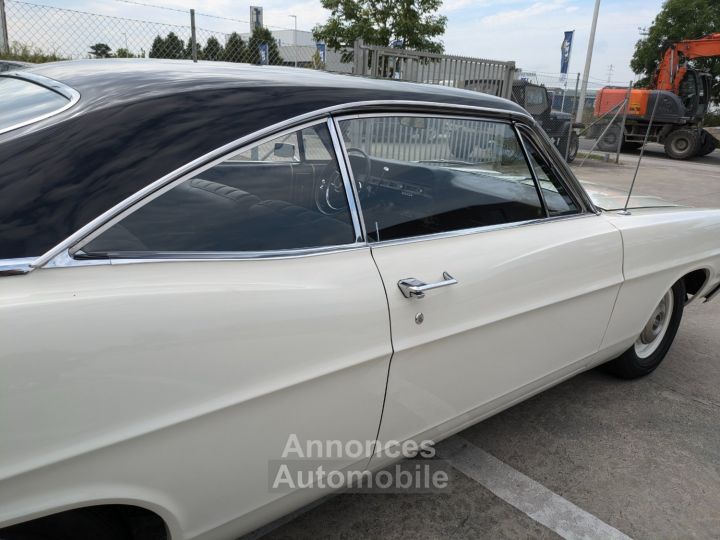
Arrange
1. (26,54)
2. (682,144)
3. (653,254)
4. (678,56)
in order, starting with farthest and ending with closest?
(678,56), (682,144), (26,54), (653,254)

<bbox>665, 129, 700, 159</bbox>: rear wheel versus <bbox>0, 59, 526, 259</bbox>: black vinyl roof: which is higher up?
<bbox>0, 59, 526, 259</bbox>: black vinyl roof

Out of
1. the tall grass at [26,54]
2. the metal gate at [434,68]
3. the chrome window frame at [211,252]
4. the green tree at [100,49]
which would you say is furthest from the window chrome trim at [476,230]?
the tall grass at [26,54]

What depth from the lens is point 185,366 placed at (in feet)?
4.19

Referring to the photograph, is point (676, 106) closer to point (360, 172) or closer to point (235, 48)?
point (235, 48)

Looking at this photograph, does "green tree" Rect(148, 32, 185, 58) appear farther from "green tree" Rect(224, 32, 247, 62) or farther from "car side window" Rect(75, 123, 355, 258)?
"car side window" Rect(75, 123, 355, 258)

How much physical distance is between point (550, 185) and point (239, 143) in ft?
4.96

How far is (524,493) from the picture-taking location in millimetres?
2354

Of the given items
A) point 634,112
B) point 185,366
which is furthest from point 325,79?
point 634,112

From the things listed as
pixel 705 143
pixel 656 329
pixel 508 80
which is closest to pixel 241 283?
pixel 656 329

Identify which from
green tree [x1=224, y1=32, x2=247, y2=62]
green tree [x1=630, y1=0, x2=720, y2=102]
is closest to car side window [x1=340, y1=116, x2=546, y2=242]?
green tree [x1=224, y1=32, x2=247, y2=62]

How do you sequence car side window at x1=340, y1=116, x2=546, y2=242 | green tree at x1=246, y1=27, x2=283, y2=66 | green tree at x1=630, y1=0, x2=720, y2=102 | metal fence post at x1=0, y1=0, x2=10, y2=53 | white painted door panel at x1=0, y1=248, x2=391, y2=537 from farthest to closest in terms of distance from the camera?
green tree at x1=630, y1=0, x2=720, y2=102
green tree at x1=246, y1=27, x2=283, y2=66
metal fence post at x1=0, y1=0, x2=10, y2=53
car side window at x1=340, y1=116, x2=546, y2=242
white painted door panel at x1=0, y1=248, x2=391, y2=537

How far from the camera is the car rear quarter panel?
8.61 ft

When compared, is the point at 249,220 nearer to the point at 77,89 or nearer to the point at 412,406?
the point at 77,89

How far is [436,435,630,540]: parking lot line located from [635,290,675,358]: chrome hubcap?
1.27 m
